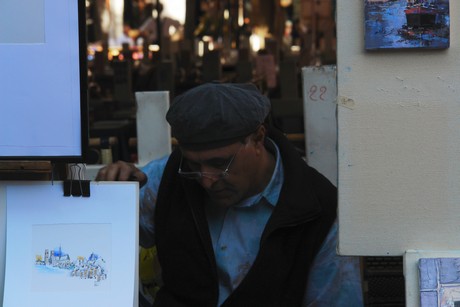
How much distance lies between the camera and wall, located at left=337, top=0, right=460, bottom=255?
1.80 meters

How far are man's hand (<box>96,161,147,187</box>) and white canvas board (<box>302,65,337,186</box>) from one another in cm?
89

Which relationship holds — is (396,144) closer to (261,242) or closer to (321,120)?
(261,242)

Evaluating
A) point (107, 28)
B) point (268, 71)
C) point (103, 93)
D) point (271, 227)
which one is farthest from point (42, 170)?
point (107, 28)

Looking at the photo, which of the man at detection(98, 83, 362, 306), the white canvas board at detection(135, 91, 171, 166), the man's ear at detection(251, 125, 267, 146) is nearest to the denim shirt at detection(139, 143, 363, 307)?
the man at detection(98, 83, 362, 306)

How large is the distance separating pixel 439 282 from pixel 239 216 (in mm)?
721

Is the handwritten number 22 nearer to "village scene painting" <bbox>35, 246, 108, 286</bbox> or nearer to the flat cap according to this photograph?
the flat cap

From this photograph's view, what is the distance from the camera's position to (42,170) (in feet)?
6.06

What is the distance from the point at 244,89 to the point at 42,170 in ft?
2.30

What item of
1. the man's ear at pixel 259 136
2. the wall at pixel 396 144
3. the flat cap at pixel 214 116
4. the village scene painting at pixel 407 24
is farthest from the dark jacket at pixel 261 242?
the village scene painting at pixel 407 24

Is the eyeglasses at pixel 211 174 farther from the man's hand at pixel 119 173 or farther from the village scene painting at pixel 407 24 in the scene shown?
the village scene painting at pixel 407 24

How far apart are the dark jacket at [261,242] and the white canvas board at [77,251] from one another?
0.47m

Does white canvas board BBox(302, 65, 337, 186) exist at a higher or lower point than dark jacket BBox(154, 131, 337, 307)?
higher

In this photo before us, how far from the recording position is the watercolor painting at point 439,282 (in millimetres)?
1811

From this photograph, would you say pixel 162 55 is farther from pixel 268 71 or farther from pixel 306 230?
pixel 306 230
